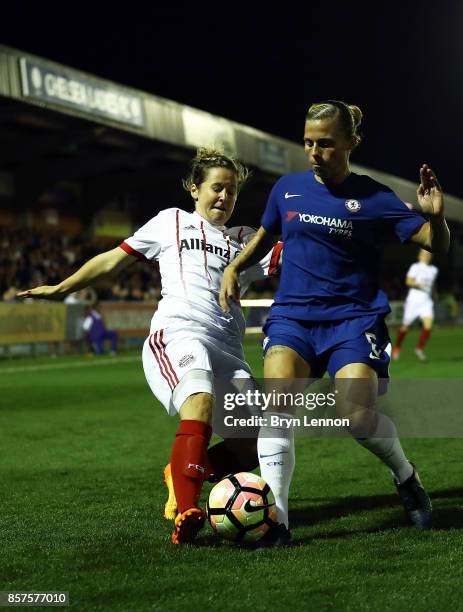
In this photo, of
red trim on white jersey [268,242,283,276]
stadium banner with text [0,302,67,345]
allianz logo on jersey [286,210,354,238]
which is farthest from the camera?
stadium banner with text [0,302,67,345]

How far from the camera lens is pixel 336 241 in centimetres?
445

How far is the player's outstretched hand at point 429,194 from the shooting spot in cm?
423

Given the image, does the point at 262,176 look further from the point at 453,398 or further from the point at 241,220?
the point at 453,398

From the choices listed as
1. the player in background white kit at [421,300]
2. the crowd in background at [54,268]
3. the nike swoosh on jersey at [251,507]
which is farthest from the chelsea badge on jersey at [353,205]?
the crowd in background at [54,268]

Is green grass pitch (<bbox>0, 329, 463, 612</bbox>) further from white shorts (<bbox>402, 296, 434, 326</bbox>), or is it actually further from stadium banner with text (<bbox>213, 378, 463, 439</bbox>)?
white shorts (<bbox>402, 296, 434, 326</bbox>)

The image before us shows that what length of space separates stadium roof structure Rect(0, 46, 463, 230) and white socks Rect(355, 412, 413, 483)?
17840 millimetres

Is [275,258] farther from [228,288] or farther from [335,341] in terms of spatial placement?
[335,341]

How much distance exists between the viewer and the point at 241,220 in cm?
3772

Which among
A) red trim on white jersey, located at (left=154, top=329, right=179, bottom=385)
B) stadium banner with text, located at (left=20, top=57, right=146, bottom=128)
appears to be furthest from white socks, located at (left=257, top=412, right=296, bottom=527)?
stadium banner with text, located at (left=20, top=57, right=146, bottom=128)

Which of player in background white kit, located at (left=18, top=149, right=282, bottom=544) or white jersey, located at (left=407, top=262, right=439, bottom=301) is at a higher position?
white jersey, located at (left=407, top=262, right=439, bottom=301)

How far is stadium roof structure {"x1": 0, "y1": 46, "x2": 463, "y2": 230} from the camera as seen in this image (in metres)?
22.2

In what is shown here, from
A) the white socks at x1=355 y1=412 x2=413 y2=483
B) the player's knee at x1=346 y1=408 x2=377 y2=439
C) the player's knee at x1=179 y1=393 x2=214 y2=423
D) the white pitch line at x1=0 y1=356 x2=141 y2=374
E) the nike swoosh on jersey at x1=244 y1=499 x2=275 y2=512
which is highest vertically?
the white pitch line at x1=0 y1=356 x2=141 y2=374

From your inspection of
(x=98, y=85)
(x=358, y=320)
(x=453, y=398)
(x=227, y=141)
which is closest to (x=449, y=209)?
(x=227, y=141)

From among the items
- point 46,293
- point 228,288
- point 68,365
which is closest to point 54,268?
point 68,365
